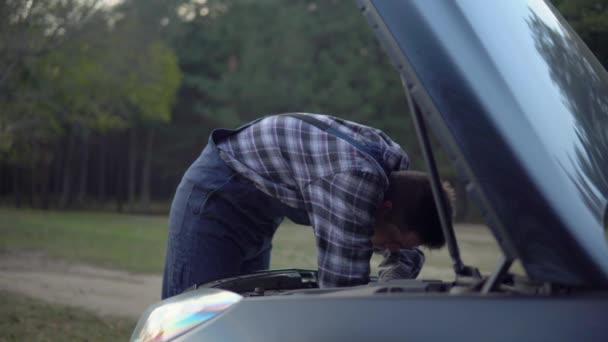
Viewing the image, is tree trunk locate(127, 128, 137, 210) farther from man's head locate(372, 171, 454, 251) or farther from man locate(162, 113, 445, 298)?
man's head locate(372, 171, 454, 251)

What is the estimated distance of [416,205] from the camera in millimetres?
2408

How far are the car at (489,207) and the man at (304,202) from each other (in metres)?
0.51

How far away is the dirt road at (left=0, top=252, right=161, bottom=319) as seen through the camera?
7922mm

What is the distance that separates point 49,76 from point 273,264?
19.4 meters

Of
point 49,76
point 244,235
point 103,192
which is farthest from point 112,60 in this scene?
point 244,235

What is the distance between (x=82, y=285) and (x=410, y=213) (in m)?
7.59

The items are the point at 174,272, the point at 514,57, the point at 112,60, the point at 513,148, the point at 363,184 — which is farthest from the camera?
the point at 112,60

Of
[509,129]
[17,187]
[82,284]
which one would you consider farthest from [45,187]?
[509,129]

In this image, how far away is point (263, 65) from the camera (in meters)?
36.7

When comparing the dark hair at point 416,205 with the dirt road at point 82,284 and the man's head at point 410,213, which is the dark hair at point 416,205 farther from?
the dirt road at point 82,284

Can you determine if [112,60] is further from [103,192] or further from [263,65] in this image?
[103,192]

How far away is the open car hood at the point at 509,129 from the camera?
1502mm

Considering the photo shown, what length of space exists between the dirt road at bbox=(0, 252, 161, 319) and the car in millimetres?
5784

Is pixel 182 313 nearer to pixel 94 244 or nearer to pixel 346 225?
pixel 346 225
